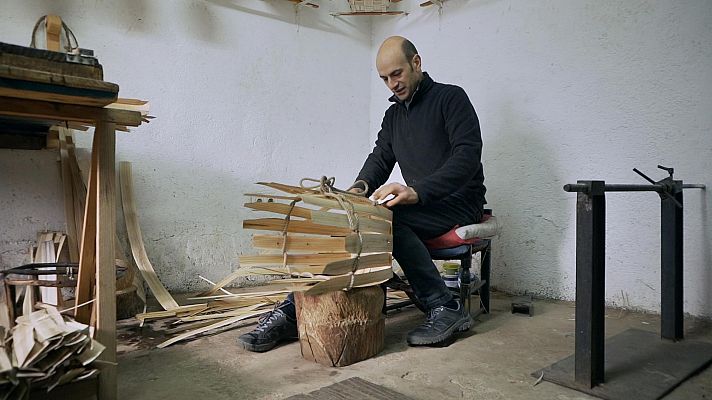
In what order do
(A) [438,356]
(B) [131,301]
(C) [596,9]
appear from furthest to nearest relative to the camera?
(C) [596,9] < (B) [131,301] < (A) [438,356]

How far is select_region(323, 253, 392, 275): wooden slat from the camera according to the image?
68.9 inches

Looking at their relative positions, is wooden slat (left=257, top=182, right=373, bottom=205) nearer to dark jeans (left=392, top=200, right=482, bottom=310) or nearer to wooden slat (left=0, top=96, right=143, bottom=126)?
dark jeans (left=392, top=200, right=482, bottom=310)

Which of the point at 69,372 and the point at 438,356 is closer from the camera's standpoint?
the point at 69,372

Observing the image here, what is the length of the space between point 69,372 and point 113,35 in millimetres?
2400

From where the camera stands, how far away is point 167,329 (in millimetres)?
2422

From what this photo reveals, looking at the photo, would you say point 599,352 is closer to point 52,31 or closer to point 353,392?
point 353,392

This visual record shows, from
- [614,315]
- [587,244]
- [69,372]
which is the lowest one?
[614,315]

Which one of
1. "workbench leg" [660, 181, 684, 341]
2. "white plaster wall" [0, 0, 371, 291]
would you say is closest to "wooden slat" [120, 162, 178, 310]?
"white plaster wall" [0, 0, 371, 291]

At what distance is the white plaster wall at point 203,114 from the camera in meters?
2.76

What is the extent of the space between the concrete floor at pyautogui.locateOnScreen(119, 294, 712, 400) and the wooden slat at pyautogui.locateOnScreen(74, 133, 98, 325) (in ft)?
1.09

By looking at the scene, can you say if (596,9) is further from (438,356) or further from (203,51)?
(203,51)

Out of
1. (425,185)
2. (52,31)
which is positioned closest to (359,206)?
(425,185)

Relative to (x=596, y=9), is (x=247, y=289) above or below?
below

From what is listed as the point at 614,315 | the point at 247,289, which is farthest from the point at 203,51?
the point at 614,315
